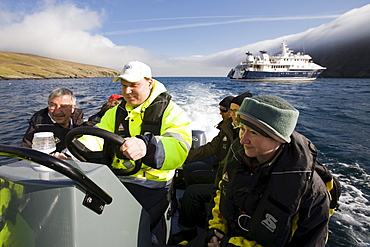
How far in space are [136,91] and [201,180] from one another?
159 centimetres

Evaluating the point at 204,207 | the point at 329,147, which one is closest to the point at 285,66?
the point at 329,147

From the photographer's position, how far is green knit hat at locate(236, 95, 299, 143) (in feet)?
3.94

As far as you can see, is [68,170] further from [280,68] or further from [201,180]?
[280,68]

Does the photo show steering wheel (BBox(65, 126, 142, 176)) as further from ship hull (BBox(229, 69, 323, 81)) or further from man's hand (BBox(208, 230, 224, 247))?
ship hull (BBox(229, 69, 323, 81))

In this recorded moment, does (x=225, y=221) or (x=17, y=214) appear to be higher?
(x=17, y=214)

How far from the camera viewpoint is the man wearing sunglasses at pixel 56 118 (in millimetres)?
2475

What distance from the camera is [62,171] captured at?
2.73 ft

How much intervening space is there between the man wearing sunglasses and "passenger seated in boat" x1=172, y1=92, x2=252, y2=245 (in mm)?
1464

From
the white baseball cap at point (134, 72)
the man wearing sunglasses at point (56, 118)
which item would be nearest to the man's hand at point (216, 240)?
the white baseball cap at point (134, 72)

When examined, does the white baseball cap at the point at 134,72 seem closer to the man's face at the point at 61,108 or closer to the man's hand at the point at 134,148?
the man's hand at the point at 134,148

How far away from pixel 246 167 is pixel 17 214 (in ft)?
3.74

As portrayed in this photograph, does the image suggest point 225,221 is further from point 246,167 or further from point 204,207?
point 204,207

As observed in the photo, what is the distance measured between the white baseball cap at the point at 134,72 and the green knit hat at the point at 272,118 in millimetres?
794

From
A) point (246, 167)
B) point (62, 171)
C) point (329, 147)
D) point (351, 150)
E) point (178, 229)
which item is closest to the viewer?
point (62, 171)
